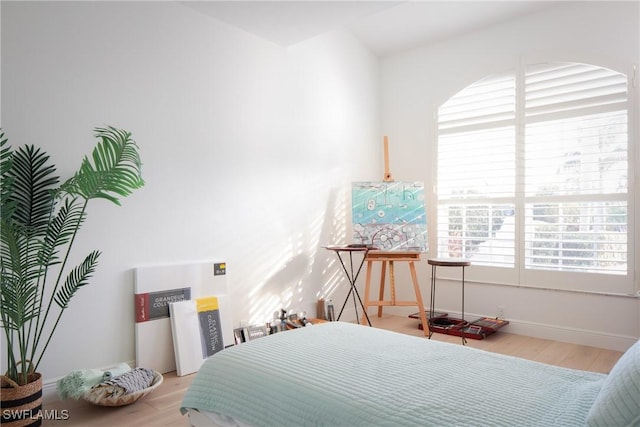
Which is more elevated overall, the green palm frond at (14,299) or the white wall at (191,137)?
the white wall at (191,137)

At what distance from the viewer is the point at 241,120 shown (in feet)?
12.4

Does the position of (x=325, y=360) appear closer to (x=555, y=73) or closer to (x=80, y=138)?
(x=80, y=138)

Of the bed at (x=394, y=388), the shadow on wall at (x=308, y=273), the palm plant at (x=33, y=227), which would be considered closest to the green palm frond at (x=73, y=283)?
the palm plant at (x=33, y=227)

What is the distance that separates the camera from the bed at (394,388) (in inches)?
54.5

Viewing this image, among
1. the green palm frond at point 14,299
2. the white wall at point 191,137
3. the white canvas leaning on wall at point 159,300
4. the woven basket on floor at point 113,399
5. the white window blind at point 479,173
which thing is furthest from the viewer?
the white window blind at point 479,173

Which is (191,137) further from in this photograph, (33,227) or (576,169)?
(576,169)

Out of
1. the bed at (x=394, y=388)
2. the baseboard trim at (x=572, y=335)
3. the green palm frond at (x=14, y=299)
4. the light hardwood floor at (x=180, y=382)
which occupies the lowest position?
the light hardwood floor at (x=180, y=382)

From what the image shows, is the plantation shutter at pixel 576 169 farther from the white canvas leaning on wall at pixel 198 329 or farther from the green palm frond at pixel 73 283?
the green palm frond at pixel 73 283

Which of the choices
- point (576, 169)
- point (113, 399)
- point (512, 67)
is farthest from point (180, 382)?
point (512, 67)

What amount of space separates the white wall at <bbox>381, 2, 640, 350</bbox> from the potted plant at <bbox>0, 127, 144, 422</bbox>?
3.21 metres

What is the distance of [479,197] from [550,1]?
1.81 metres

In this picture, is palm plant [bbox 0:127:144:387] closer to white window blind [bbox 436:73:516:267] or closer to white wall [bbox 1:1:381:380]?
white wall [bbox 1:1:381:380]

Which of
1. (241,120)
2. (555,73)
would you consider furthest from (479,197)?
(241,120)

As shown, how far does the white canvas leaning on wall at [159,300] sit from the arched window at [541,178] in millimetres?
2574
